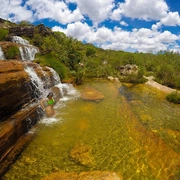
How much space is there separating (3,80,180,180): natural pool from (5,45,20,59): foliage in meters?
11.1

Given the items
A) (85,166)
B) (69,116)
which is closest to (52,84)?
(69,116)

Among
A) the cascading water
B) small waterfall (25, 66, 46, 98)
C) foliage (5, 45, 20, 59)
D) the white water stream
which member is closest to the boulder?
small waterfall (25, 66, 46, 98)

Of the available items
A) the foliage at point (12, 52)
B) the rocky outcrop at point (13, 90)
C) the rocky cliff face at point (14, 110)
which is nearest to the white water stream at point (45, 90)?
the rocky cliff face at point (14, 110)

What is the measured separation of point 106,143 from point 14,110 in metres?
6.50

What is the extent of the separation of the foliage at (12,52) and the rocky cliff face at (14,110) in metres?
9.47

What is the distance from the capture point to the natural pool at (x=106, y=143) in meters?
8.35

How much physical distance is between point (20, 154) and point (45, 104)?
6.11 m

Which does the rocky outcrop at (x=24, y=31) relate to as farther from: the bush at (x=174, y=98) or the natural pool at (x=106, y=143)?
the bush at (x=174, y=98)

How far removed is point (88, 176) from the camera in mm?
7727

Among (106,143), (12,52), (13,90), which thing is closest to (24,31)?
(12,52)

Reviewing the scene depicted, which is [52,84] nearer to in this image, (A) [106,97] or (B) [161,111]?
(A) [106,97]

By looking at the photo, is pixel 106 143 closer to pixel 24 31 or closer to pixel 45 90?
pixel 45 90

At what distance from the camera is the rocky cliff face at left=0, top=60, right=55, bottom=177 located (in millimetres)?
8906

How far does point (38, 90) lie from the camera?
15.8m
